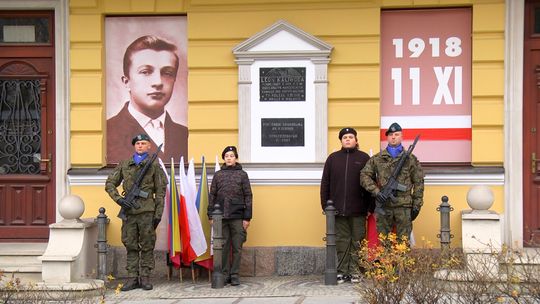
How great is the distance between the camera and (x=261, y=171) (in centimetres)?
1164

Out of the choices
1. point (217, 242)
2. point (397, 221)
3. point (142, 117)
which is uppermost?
point (142, 117)

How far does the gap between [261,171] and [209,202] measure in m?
1.13

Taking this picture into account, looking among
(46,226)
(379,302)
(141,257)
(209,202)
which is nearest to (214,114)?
(209,202)

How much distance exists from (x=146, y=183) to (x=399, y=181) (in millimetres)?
3385

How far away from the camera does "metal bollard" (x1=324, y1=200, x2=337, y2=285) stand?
34.1 feet

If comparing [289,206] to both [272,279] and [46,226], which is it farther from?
[46,226]

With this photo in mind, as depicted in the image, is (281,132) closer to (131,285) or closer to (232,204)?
(232,204)

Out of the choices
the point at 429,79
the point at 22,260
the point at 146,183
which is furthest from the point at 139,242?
the point at 429,79

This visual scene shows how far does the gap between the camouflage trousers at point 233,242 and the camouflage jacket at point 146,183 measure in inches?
37.9

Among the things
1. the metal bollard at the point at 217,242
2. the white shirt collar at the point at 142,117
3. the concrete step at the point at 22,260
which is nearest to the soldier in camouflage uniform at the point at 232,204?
the metal bollard at the point at 217,242

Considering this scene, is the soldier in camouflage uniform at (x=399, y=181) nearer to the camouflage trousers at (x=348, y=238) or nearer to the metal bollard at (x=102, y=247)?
the camouflage trousers at (x=348, y=238)

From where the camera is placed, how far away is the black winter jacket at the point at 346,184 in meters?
10.6

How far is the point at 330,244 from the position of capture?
1042 centimetres

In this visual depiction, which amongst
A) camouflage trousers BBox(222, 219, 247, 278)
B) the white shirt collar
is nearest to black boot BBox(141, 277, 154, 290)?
camouflage trousers BBox(222, 219, 247, 278)
